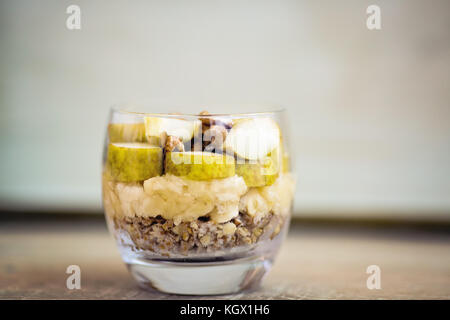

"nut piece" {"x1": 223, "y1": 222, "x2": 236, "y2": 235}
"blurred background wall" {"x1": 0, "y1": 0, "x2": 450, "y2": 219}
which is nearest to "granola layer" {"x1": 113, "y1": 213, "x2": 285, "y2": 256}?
"nut piece" {"x1": 223, "y1": 222, "x2": 236, "y2": 235}

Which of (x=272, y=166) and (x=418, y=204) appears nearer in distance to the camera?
(x=272, y=166)

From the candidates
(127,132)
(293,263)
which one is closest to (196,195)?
(127,132)

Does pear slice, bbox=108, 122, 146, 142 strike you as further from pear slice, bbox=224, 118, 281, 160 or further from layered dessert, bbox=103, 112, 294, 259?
pear slice, bbox=224, 118, 281, 160

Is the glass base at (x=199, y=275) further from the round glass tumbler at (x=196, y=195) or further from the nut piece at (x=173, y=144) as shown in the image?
the nut piece at (x=173, y=144)

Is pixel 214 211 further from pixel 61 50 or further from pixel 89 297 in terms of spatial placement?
pixel 61 50

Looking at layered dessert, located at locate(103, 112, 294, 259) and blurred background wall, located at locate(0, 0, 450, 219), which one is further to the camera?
blurred background wall, located at locate(0, 0, 450, 219)
